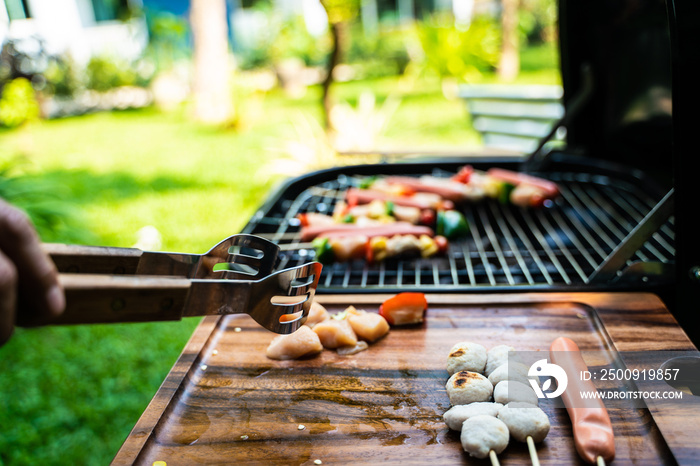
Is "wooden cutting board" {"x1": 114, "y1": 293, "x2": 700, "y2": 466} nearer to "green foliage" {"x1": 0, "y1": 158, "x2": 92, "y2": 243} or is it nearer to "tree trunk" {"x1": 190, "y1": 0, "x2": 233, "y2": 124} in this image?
"green foliage" {"x1": 0, "y1": 158, "x2": 92, "y2": 243}

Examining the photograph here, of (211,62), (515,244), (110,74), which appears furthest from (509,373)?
(110,74)

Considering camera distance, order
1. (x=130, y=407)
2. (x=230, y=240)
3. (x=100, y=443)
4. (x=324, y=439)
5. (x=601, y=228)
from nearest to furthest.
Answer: (x=324, y=439) < (x=230, y=240) < (x=601, y=228) < (x=100, y=443) < (x=130, y=407)

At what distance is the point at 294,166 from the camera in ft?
22.5

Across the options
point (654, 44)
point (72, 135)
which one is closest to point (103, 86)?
point (72, 135)

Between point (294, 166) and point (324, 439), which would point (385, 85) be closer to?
point (294, 166)

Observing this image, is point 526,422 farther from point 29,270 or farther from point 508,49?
point 508,49

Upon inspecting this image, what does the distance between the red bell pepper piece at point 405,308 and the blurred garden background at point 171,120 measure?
208 cm

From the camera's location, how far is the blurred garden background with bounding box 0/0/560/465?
3.94 metres

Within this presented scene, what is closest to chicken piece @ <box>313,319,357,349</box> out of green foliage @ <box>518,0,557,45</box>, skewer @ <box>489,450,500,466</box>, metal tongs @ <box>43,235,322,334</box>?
metal tongs @ <box>43,235,322,334</box>

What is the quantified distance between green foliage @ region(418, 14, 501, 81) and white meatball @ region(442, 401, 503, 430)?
10363 mm

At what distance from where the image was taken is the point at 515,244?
2645 millimetres

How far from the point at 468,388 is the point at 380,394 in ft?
0.85

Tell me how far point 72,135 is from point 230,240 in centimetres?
1179

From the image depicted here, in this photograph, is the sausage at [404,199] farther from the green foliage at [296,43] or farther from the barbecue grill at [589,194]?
the green foliage at [296,43]
